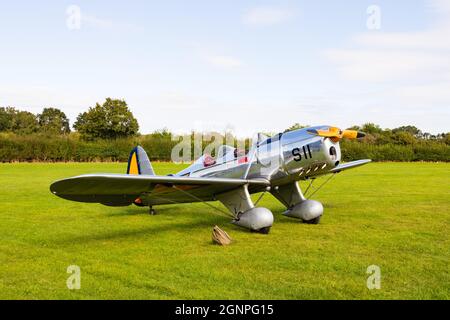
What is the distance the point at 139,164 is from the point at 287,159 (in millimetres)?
4021

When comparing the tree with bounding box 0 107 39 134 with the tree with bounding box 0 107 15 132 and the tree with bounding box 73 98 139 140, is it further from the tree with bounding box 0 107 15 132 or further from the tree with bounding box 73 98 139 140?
the tree with bounding box 73 98 139 140

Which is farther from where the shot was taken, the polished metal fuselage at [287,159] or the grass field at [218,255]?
the polished metal fuselage at [287,159]

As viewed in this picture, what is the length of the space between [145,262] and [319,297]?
8.73 feet

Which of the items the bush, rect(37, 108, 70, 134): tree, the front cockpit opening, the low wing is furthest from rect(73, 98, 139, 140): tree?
the front cockpit opening

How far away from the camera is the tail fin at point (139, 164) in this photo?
415 inches

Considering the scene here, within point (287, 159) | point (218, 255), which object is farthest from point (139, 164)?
point (218, 255)

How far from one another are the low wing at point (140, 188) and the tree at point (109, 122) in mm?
52871

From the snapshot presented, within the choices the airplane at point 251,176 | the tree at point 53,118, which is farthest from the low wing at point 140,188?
the tree at point 53,118

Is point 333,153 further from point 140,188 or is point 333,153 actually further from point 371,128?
point 371,128

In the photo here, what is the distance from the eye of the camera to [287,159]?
27.9 feet

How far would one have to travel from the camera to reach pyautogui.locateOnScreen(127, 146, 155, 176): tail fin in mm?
10539

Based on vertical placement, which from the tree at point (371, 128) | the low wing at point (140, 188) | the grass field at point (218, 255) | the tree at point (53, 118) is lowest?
the grass field at point (218, 255)

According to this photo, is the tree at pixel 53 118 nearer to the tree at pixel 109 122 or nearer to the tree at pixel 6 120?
the tree at pixel 6 120
